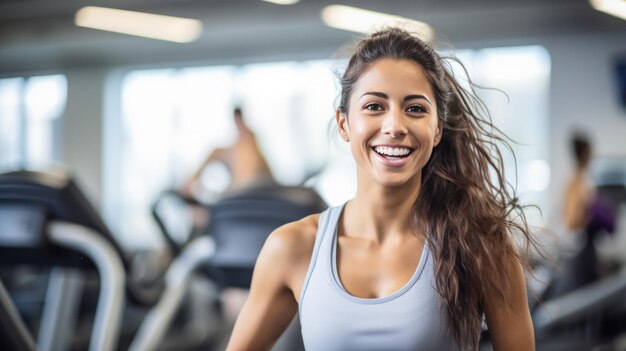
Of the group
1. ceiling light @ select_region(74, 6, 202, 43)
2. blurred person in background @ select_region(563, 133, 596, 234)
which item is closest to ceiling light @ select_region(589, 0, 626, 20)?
blurred person in background @ select_region(563, 133, 596, 234)

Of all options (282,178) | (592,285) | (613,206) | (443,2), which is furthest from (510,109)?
(592,285)

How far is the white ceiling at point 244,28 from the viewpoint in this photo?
657 centimetres

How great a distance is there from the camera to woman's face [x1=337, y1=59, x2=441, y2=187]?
0.92 metres

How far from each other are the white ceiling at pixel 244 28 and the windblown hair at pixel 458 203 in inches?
207

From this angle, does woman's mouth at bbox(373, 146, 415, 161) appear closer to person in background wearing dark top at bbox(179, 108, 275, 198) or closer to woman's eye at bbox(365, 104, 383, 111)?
woman's eye at bbox(365, 104, 383, 111)

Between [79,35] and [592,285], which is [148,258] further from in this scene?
[79,35]

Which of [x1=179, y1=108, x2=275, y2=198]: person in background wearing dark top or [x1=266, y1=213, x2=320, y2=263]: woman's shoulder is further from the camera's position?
[x1=179, y1=108, x2=275, y2=198]: person in background wearing dark top

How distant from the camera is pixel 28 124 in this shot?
392 inches

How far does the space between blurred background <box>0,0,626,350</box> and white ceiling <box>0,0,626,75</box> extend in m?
0.02

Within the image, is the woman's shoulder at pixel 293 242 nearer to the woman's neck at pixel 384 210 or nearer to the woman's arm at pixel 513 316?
the woman's neck at pixel 384 210

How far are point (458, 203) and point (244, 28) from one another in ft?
22.2

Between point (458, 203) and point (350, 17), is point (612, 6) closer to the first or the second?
point (350, 17)

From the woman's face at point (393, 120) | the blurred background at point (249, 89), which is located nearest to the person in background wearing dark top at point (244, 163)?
the blurred background at point (249, 89)

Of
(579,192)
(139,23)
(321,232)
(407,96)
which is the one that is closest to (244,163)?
(579,192)
